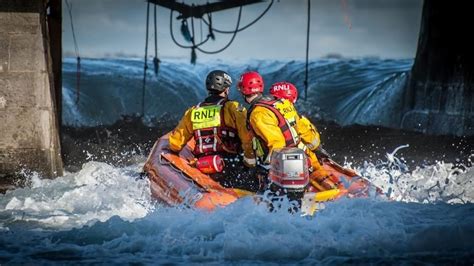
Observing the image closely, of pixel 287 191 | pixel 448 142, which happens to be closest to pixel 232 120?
pixel 287 191

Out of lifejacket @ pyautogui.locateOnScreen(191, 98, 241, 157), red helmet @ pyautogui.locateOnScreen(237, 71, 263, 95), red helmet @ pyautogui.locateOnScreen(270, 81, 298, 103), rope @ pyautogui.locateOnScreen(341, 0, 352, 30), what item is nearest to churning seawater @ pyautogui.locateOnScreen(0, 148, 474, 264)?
lifejacket @ pyautogui.locateOnScreen(191, 98, 241, 157)

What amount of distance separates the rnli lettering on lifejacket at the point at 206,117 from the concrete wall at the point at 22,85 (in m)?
2.95

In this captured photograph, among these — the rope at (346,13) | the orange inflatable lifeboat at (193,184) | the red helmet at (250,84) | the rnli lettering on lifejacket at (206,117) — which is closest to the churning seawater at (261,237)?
the orange inflatable lifeboat at (193,184)

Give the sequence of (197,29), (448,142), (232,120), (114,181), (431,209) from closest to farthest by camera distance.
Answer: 1. (431,209)
2. (232,120)
3. (114,181)
4. (448,142)
5. (197,29)

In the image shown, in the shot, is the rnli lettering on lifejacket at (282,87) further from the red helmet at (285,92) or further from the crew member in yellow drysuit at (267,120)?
the crew member in yellow drysuit at (267,120)

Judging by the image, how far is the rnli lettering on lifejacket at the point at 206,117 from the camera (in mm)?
8469

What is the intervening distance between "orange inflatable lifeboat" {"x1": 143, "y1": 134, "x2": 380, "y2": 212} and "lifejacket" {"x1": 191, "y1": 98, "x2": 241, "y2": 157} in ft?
0.96

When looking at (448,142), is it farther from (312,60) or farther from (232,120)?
(232,120)

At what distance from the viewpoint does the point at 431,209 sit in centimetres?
757

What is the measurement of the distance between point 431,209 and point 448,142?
6.41 meters

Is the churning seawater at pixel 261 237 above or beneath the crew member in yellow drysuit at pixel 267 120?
beneath

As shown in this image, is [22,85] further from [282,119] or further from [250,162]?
[282,119]

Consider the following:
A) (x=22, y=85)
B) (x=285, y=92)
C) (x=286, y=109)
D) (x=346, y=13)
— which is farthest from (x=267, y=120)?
(x=346, y=13)

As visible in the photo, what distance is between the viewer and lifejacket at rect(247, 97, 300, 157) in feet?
25.4
